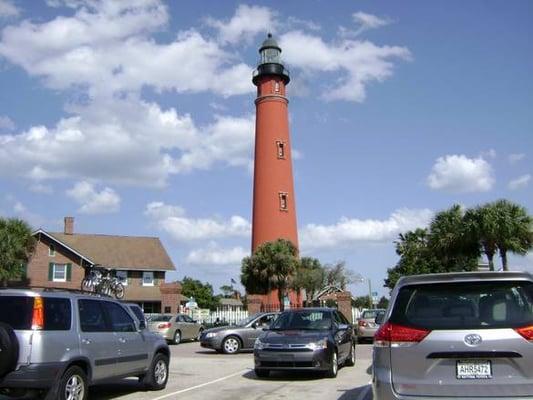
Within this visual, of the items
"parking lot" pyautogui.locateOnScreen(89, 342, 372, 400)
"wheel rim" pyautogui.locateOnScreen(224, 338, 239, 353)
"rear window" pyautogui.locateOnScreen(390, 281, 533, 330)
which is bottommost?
"parking lot" pyautogui.locateOnScreen(89, 342, 372, 400)

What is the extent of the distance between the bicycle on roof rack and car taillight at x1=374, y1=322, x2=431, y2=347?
90.3 ft

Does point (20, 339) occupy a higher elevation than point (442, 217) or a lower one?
lower

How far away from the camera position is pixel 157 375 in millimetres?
11805

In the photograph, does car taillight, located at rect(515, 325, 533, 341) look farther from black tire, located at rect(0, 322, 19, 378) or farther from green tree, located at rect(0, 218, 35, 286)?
green tree, located at rect(0, 218, 35, 286)

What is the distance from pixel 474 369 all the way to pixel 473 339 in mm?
274

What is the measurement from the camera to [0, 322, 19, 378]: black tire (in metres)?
8.16

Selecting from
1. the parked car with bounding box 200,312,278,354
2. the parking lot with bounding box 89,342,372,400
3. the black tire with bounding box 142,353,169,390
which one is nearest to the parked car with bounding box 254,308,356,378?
the parking lot with bounding box 89,342,372,400

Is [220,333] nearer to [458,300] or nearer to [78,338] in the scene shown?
[78,338]

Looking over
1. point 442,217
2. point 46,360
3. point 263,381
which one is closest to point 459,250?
point 442,217

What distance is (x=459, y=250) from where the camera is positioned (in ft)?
113

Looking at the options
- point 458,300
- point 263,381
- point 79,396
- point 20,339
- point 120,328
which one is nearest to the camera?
point 458,300

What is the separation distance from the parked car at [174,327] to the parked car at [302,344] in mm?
13561

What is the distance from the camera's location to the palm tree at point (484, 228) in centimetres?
3234

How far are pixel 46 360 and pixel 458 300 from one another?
18.2 feet
